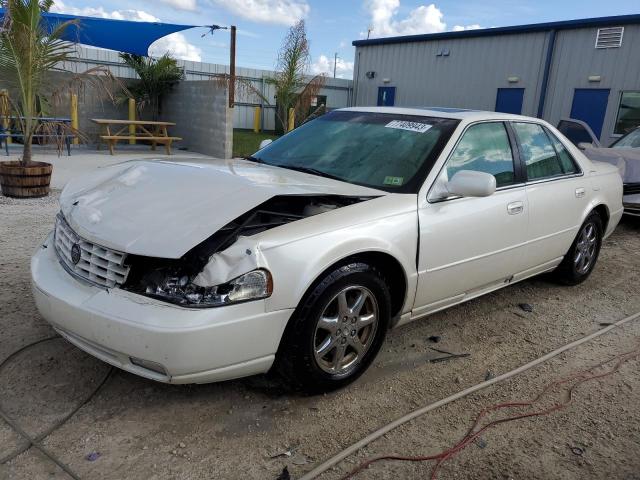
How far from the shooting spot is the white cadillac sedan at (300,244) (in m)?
2.48

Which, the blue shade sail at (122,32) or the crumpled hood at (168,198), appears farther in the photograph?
the blue shade sail at (122,32)

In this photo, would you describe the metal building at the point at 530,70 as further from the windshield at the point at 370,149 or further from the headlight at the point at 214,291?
the headlight at the point at 214,291

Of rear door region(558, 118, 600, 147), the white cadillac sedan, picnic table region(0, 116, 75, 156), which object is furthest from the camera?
rear door region(558, 118, 600, 147)

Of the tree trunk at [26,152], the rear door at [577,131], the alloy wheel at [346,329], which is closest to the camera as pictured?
the alloy wheel at [346,329]

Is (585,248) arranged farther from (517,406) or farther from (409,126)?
A: (517,406)

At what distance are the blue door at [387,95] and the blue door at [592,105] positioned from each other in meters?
7.03

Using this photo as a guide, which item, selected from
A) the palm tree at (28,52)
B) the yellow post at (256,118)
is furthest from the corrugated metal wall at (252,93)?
the palm tree at (28,52)

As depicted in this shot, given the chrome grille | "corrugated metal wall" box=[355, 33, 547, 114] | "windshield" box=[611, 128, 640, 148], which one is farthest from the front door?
"corrugated metal wall" box=[355, 33, 547, 114]

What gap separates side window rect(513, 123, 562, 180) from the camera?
420cm

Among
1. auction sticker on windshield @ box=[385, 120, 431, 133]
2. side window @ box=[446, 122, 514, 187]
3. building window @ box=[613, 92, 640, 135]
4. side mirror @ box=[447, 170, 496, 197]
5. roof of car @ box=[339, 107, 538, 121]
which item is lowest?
side mirror @ box=[447, 170, 496, 197]

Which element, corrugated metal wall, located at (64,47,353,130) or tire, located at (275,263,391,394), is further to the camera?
corrugated metal wall, located at (64,47,353,130)

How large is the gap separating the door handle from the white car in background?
445 cm

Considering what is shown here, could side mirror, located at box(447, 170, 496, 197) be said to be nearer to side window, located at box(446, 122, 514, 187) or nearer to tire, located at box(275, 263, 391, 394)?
side window, located at box(446, 122, 514, 187)

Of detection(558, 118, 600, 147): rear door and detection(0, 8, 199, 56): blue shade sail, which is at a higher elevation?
detection(0, 8, 199, 56): blue shade sail
